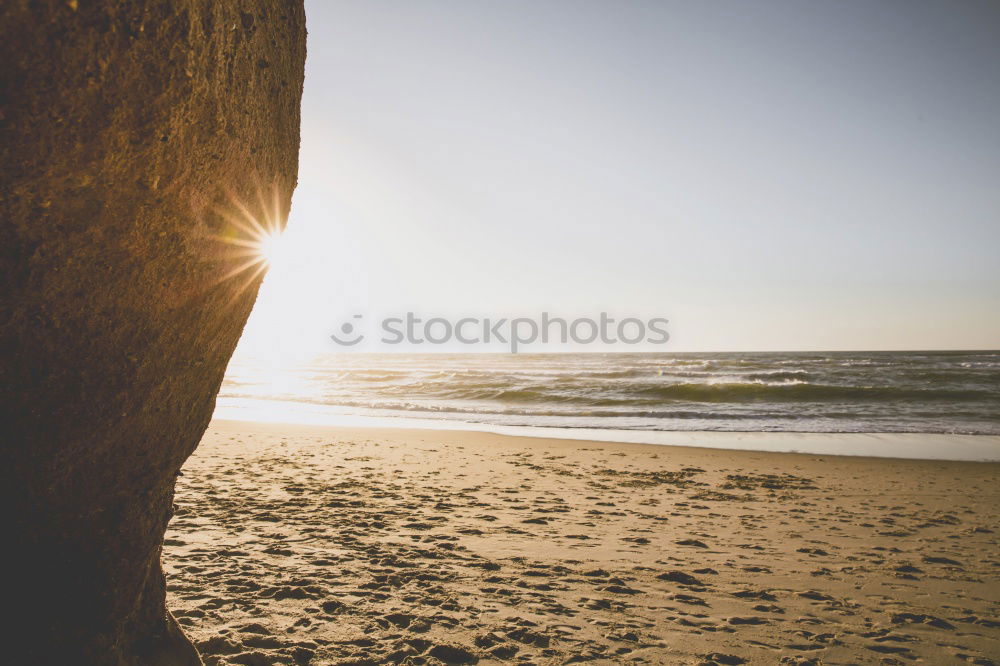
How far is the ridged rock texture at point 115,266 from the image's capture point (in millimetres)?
1243

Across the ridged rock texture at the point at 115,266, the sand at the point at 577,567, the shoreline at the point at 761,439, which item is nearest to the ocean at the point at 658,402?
the shoreline at the point at 761,439

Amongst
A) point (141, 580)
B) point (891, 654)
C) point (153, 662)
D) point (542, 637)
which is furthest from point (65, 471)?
point (891, 654)

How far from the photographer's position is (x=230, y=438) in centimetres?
1150

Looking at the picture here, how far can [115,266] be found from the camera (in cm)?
149

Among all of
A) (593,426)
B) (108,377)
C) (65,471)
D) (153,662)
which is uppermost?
(108,377)

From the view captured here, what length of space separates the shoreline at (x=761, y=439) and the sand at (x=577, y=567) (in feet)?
9.46

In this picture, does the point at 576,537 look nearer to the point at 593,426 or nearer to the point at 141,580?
the point at 141,580

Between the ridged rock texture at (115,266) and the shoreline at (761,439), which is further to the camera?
the shoreline at (761,439)

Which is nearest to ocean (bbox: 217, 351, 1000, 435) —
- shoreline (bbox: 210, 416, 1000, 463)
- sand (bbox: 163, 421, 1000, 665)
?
shoreline (bbox: 210, 416, 1000, 463)

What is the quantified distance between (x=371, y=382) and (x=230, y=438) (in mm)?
20419

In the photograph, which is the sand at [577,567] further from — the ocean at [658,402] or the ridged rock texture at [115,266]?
the ocean at [658,402]

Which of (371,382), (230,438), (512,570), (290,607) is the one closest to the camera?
(290,607)

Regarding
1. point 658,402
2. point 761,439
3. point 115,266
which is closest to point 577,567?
point 115,266

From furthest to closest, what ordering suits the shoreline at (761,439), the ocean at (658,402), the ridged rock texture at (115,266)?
1. the ocean at (658,402)
2. the shoreline at (761,439)
3. the ridged rock texture at (115,266)
